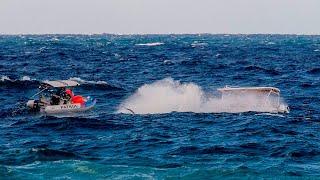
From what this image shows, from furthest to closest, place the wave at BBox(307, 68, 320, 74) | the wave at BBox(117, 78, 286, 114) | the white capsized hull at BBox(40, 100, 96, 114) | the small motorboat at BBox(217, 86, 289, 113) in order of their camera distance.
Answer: the wave at BBox(307, 68, 320, 74), the wave at BBox(117, 78, 286, 114), the small motorboat at BBox(217, 86, 289, 113), the white capsized hull at BBox(40, 100, 96, 114)

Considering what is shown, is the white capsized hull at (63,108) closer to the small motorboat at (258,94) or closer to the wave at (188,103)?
the wave at (188,103)

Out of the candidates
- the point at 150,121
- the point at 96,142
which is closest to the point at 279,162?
the point at 96,142

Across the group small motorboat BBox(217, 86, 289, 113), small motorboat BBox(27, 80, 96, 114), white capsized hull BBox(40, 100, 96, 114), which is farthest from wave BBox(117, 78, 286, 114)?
small motorboat BBox(27, 80, 96, 114)

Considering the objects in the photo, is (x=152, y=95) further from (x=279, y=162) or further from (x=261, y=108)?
(x=279, y=162)

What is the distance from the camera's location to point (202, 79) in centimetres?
7194

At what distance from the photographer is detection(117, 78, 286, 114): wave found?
144 feet

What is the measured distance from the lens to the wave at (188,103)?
44031 mm

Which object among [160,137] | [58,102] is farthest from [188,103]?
[160,137]

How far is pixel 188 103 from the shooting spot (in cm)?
4812

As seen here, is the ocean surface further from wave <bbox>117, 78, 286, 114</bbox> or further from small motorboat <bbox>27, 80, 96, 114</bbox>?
small motorboat <bbox>27, 80, 96, 114</bbox>

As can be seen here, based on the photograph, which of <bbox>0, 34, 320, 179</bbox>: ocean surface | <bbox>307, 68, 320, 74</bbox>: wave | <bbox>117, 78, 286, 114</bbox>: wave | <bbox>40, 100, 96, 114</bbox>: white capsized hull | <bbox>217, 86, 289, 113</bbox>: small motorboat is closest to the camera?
<bbox>0, 34, 320, 179</bbox>: ocean surface

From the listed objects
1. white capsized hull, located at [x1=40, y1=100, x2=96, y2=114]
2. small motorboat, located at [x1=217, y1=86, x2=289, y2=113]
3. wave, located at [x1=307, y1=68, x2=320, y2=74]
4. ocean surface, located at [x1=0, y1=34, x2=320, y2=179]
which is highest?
wave, located at [x1=307, y1=68, x2=320, y2=74]

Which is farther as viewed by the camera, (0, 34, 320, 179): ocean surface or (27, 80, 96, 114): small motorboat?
(27, 80, 96, 114): small motorboat

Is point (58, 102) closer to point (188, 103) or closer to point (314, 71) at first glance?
point (188, 103)
